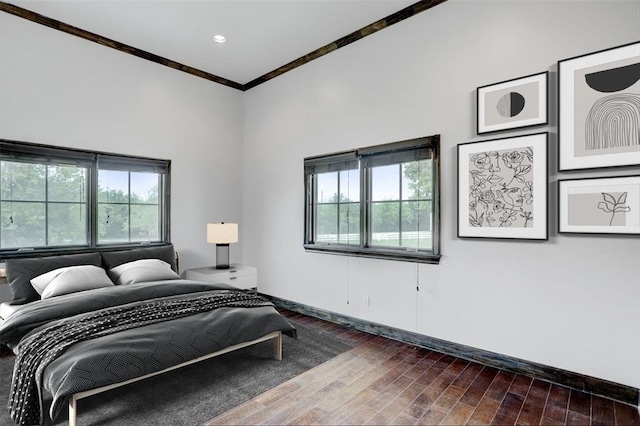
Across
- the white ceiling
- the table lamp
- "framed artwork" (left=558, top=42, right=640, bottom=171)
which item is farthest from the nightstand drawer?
"framed artwork" (left=558, top=42, right=640, bottom=171)

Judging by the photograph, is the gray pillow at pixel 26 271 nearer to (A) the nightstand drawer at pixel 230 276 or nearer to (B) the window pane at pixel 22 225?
(B) the window pane at pixel 22 225

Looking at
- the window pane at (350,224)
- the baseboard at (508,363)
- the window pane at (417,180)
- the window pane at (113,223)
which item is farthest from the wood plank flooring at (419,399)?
the window pane at (113,223)

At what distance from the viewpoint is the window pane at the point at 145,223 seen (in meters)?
4.42

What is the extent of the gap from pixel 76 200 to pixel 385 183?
11.2 feet

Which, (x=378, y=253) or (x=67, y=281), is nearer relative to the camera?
(x=67, y=281)

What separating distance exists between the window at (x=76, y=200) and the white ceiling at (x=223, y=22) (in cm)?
136

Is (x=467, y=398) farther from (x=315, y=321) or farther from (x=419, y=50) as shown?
(x=419, y=50)

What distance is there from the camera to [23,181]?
359 cm

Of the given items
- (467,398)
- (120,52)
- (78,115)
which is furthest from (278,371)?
(120,52)

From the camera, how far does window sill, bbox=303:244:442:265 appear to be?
331cm

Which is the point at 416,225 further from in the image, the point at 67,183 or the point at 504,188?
the point at 67,183

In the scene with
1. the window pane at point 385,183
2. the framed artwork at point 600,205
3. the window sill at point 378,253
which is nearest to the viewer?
the framed artwork at point 600,205

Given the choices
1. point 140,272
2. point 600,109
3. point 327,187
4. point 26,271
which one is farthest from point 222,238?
point 600,109

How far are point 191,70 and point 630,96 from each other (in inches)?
183
